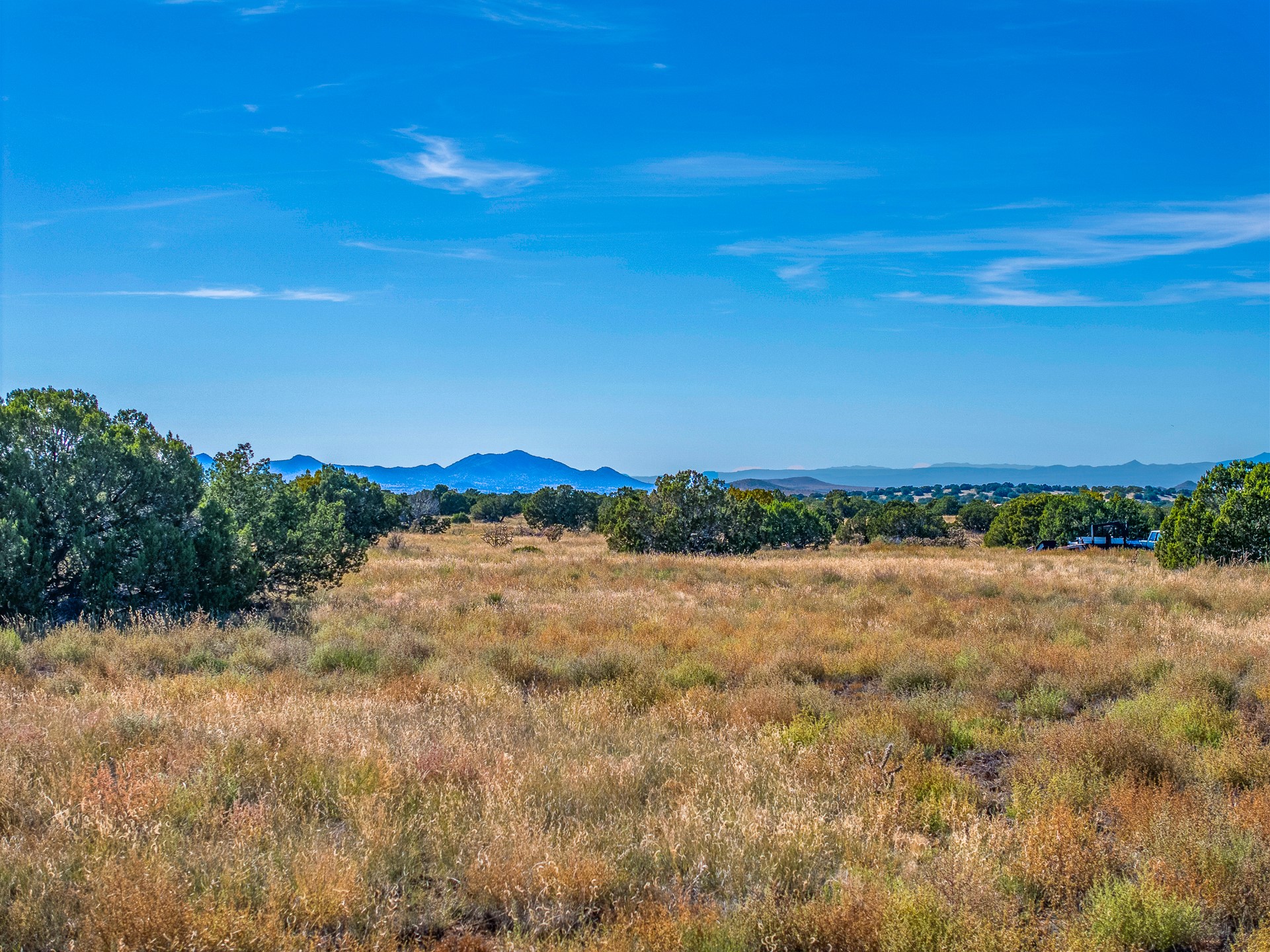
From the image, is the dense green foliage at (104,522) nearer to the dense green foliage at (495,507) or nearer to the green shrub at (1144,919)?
the green shrub at (1144,919)

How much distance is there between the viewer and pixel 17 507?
1170 centimetres

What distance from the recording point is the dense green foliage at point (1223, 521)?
2416 centimetres

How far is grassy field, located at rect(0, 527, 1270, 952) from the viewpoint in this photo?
4.02 meters

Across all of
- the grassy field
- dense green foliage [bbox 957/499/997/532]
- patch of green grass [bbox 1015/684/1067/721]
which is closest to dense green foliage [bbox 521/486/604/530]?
dense green foliage [bbox 957/499/997/532]

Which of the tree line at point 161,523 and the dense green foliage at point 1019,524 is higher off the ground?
the tree line at point 161,523

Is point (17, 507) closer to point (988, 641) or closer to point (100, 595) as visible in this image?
point (100, 595)

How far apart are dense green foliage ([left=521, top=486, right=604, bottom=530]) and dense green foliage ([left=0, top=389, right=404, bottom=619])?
53.6m

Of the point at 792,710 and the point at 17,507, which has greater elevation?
the point at 17,507

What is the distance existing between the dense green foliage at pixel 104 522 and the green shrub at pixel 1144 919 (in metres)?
13.4

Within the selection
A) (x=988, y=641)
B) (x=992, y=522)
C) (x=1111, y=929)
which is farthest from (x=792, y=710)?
(x=992, y=522)

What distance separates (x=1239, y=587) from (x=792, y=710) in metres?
15.6

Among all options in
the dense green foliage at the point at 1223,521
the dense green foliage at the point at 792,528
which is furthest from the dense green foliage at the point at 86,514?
the dense green foliage at the point at 792,528

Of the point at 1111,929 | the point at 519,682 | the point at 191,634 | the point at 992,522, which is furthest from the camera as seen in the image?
the point at 992,522

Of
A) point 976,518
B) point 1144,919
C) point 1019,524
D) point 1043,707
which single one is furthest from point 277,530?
point 976,518
